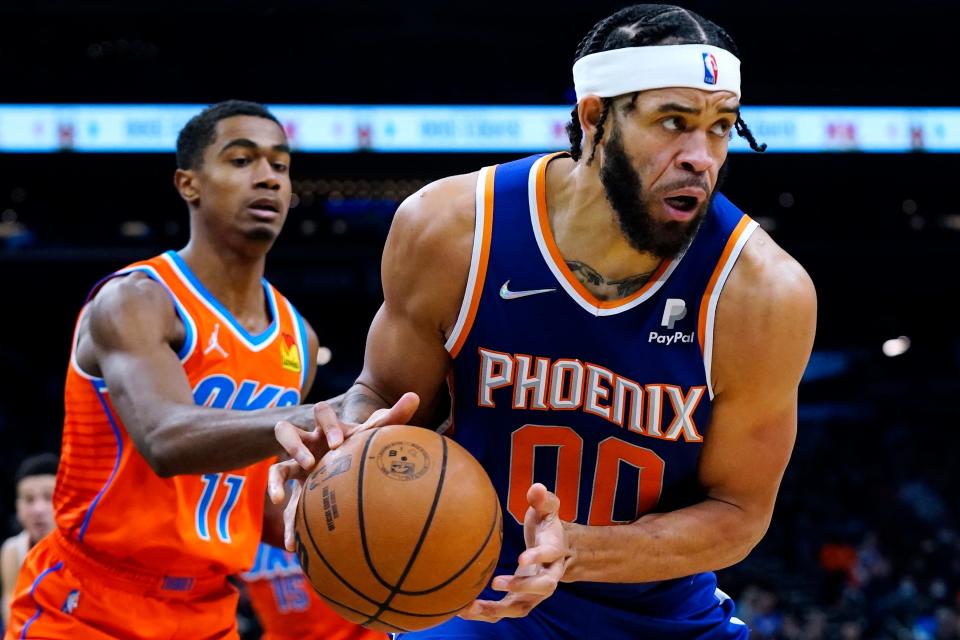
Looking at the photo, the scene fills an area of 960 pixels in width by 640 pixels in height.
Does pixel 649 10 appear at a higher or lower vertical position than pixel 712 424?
higher

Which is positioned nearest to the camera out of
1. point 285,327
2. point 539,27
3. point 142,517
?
Result: point 142,517

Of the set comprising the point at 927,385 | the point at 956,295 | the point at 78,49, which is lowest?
the point at 927,385

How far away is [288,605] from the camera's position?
5141 mm

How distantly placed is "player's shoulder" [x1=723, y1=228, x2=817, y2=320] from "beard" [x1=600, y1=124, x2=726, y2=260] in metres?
0.16

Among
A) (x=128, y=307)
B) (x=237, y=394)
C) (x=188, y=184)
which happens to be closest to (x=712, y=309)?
(x=237, y=394)

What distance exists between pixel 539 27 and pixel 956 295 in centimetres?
1019

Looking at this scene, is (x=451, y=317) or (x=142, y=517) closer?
(x=451, y=317)

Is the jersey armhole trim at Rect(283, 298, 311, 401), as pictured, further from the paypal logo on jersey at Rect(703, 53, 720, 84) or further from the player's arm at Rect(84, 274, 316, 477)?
the paypal logo on jersey at Rect(703, 53, 720, 84)

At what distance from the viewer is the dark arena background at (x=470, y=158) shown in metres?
11.3

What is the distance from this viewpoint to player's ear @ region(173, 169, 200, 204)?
438cm

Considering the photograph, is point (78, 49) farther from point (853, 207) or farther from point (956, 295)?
point (956, 295)

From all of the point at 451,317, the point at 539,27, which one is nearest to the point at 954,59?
the point at 539,27

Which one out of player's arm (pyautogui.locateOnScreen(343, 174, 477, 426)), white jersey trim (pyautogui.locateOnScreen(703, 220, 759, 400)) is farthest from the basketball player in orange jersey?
white jersey trim (pyautogui.locateOnScreen(703, 220, 759, 400))

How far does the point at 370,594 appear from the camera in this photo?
2.50m
